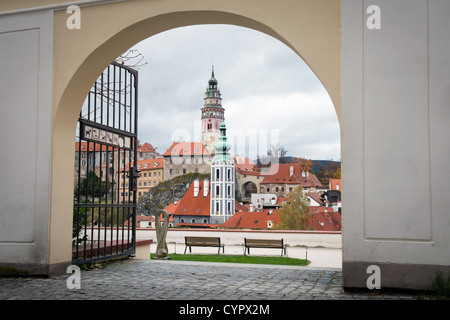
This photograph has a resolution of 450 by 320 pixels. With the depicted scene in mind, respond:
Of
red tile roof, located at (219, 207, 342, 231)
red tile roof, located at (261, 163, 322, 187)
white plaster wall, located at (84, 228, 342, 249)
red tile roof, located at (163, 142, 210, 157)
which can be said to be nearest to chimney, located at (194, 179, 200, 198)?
red tile roof, located at (163, 142, 210, 157)

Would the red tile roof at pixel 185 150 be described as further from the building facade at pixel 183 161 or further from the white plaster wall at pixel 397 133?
the white plaster wall at pixel 397 133

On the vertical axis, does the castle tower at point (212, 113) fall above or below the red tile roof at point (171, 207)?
above

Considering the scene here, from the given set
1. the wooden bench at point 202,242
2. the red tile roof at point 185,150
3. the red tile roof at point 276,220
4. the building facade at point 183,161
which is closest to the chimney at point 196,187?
the building facade at point 183,161

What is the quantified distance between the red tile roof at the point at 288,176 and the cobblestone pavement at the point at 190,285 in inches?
3107

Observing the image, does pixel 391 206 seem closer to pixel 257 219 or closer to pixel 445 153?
pixel 445 153

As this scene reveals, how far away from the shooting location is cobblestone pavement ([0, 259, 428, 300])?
4641mm

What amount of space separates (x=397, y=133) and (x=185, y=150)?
294ft

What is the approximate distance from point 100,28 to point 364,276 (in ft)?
14.0

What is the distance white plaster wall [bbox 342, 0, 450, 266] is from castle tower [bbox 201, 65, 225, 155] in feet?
358

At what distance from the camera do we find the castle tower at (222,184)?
7812 centimetres

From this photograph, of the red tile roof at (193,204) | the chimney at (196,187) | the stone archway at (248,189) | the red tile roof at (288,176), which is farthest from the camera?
the stone archway at (248,189)

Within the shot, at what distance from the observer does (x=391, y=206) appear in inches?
188

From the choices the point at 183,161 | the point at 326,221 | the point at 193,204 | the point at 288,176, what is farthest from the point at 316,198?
the point at 183,161
